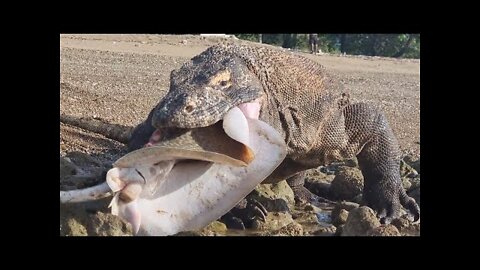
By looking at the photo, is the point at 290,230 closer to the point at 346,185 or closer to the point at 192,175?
the point at 192,175

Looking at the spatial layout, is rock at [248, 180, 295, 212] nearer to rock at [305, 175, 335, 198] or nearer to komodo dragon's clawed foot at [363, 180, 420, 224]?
komodo dragon's clawed foot at [363, 180, 420, 224]

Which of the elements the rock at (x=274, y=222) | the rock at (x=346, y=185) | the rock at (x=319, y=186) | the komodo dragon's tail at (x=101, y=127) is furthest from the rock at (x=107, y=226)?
the komodo dragon's tail at (x=101, y=127)

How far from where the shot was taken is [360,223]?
208 inches

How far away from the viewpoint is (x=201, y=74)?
17.2 ft

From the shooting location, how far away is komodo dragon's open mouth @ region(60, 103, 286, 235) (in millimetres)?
4445

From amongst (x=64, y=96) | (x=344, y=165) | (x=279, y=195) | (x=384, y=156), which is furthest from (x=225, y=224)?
(x=64, y=96)

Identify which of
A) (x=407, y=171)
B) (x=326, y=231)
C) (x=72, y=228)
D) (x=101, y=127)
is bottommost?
(x=326, y=231)

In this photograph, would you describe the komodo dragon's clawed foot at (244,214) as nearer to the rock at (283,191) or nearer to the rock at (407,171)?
the rock at (283,191)

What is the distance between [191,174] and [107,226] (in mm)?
621

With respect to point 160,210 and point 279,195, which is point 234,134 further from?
point 279,195

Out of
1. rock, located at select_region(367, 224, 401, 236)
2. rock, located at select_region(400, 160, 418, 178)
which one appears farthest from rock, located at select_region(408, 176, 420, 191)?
rock, located at select_region(367, 224, 401, 236)

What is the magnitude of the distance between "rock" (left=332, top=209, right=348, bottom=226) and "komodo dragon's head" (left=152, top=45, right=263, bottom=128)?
1.47 m

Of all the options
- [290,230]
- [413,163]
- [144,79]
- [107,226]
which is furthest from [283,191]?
[144,79]

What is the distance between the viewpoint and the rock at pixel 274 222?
19.6 ft
